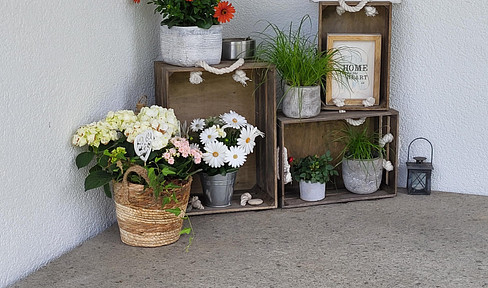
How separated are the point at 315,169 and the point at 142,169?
2.65 ft

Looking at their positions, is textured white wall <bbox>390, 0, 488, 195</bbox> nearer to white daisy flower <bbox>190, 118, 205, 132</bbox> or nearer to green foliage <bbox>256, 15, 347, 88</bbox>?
green foliage <bbox>256, 15, 347, 88</bbox>

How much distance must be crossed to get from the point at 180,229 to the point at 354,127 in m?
0.92

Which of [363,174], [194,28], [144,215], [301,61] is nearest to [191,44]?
[194,28]

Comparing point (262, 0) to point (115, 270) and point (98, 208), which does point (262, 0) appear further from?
point (115, 270)

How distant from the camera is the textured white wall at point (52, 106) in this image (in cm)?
205

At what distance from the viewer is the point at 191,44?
2512 millimetres

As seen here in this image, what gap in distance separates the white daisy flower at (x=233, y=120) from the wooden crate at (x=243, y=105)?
112mm

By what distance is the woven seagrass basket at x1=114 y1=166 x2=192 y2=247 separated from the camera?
2270 mm

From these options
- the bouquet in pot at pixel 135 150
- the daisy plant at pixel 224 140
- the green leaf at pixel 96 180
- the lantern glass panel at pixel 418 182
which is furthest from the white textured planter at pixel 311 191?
the green leaf at pixel 96 180

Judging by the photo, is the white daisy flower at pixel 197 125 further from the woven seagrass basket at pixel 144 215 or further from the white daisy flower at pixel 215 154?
the woven seagrass basket at pixel 144 215

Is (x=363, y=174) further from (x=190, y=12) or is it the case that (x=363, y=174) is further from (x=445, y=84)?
(x=190, y=12)

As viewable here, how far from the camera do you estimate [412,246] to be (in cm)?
236

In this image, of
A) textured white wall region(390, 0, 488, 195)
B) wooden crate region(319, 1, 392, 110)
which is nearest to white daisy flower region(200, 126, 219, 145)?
wooden crate region(319, 1, 392, 110)

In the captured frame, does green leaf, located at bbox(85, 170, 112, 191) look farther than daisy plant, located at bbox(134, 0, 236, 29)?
No
